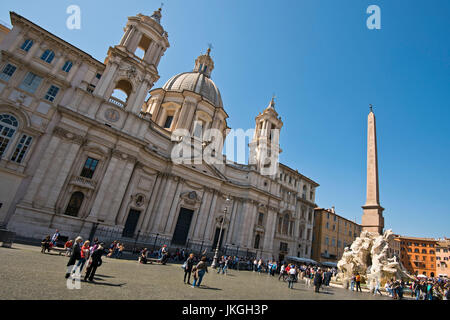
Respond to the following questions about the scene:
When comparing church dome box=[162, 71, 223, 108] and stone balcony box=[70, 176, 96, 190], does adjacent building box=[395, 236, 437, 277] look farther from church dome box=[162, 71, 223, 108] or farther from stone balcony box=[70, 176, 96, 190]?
stone balcony box=[70, 176, 96, 190]

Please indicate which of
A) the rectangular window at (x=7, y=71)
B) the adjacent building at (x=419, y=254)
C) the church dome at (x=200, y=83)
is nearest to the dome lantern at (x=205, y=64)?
the church dome at (x=200, y=83)

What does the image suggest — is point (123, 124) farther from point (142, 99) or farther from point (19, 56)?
point (19, 56)

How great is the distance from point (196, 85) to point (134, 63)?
12.0 meters

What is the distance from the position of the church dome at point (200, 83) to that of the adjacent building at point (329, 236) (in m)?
29.5

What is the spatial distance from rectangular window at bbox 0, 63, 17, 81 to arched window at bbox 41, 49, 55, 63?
2.49 meters

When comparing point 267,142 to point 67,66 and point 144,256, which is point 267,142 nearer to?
point 144,256

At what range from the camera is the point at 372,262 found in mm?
18422

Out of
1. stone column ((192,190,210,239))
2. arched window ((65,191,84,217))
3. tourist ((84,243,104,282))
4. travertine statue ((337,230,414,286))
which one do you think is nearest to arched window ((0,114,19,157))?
arched window ((65,191,84,217))

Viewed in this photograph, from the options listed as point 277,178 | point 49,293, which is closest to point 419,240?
point 277,178

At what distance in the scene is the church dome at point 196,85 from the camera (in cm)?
3559

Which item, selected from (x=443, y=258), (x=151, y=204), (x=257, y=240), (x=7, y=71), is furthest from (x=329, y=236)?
(x=7, y=71)

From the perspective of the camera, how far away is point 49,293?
19.3ft

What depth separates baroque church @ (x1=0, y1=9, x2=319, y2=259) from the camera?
1819 cm

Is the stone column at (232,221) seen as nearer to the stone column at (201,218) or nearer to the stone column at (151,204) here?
the stone column at (201,218)
